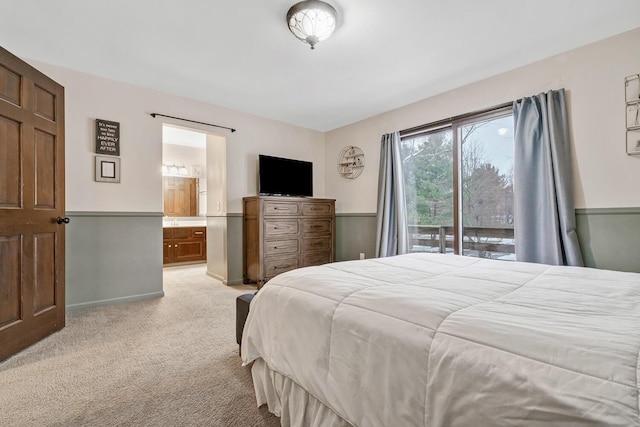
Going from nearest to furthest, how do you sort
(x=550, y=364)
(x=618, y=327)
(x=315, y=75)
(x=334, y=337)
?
(x=550, y=364) → (x=618, y=327) → (x=334, y=337) → (x=315, y=75)

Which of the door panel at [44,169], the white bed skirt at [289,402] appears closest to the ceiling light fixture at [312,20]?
the door panel at [44,169]

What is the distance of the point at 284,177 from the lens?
4.45 meters

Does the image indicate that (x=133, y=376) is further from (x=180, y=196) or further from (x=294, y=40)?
(x=180, y=196)

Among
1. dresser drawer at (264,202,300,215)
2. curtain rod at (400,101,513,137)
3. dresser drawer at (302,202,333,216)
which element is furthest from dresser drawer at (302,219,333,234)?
curtain rod at (400,101,513,137)

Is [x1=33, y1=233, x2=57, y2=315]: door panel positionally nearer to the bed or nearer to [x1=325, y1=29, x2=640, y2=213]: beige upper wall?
the bed

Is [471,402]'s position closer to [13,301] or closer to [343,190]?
[13,301]

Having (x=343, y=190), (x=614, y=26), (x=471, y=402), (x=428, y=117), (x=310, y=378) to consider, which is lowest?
(x=310, y=378)

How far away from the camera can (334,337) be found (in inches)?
42.5

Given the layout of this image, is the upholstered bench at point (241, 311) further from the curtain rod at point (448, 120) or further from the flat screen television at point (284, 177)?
the curtain rod at point (448, 120)

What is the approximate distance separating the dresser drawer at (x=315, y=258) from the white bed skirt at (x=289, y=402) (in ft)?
8.88

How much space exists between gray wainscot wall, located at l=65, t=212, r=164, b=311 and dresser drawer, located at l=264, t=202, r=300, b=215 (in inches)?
51.2

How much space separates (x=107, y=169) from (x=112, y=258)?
980 mm

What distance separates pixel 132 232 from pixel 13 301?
1.34 meters

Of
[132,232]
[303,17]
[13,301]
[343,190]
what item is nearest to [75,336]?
[13,301]
